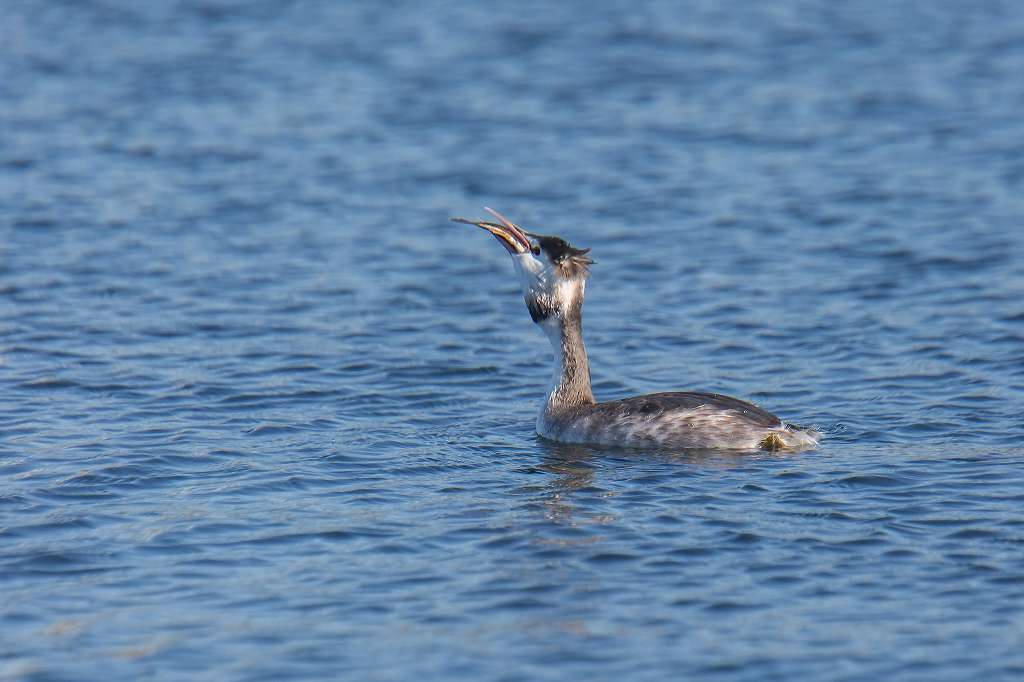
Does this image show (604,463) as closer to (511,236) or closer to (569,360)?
(569,360)

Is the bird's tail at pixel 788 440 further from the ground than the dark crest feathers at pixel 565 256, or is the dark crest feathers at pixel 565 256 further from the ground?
the dark crest feathers at pixel 565 256

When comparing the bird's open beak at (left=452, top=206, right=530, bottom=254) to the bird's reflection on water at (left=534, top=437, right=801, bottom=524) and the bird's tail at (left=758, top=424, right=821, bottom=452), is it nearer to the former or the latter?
the bird's reflection on water at (left=534, top=437, right=801, bottom=524)

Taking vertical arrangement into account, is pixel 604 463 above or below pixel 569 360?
below

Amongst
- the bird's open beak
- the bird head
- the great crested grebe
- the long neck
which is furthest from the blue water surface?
the bird's open beak

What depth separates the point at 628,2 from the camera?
3731 cm

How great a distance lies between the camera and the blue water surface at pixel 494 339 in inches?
404

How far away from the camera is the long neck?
14.9 meters

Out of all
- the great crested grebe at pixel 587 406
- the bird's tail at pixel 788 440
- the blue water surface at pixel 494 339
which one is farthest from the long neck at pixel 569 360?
the bird's tail at pixel 788 440

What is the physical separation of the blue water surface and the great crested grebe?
0.72 ft

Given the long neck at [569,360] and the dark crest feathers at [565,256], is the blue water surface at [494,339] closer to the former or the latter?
the long neck at [569,360]

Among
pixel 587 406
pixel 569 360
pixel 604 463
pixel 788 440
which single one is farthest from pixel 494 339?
pixel 788 440

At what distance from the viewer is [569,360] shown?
15.1 metres

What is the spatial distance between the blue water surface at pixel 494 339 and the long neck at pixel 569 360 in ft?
1.92

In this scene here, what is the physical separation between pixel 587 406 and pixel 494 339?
3.66 m
